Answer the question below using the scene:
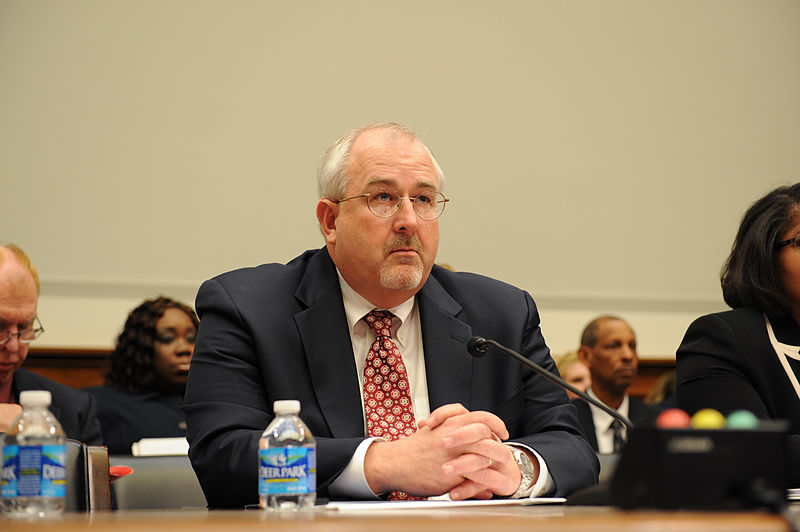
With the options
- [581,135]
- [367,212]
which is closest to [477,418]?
[367,212]

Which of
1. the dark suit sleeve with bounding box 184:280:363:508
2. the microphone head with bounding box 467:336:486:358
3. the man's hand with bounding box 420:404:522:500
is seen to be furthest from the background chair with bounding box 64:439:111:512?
the microphone head with bounding box 467:336:486:358

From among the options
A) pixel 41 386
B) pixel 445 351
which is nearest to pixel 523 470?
pixel 445 351

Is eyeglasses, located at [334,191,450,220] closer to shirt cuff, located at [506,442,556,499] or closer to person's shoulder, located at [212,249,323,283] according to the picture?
person's shoulder, located at [212,249,323,283]

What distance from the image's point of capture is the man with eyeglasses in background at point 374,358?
6.31 feet

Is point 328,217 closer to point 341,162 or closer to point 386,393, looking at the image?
point 341,162

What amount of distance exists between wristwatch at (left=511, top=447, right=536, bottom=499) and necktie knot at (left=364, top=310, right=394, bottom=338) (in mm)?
457

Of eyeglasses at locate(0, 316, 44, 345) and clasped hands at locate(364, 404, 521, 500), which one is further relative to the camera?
eyeglasses at locate(0, 316, 44, 345)

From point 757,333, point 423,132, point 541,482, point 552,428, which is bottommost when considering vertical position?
point 541,482

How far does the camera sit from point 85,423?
3.57 metres

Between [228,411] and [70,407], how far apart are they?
172 cm

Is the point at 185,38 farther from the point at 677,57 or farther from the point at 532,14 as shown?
the point at 677,57

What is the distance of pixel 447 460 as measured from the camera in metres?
1.84

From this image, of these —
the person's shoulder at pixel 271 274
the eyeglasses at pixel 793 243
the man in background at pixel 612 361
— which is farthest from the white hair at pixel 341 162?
the man in background at pixel 612 361

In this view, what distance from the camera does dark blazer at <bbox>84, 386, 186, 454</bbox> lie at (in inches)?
163
